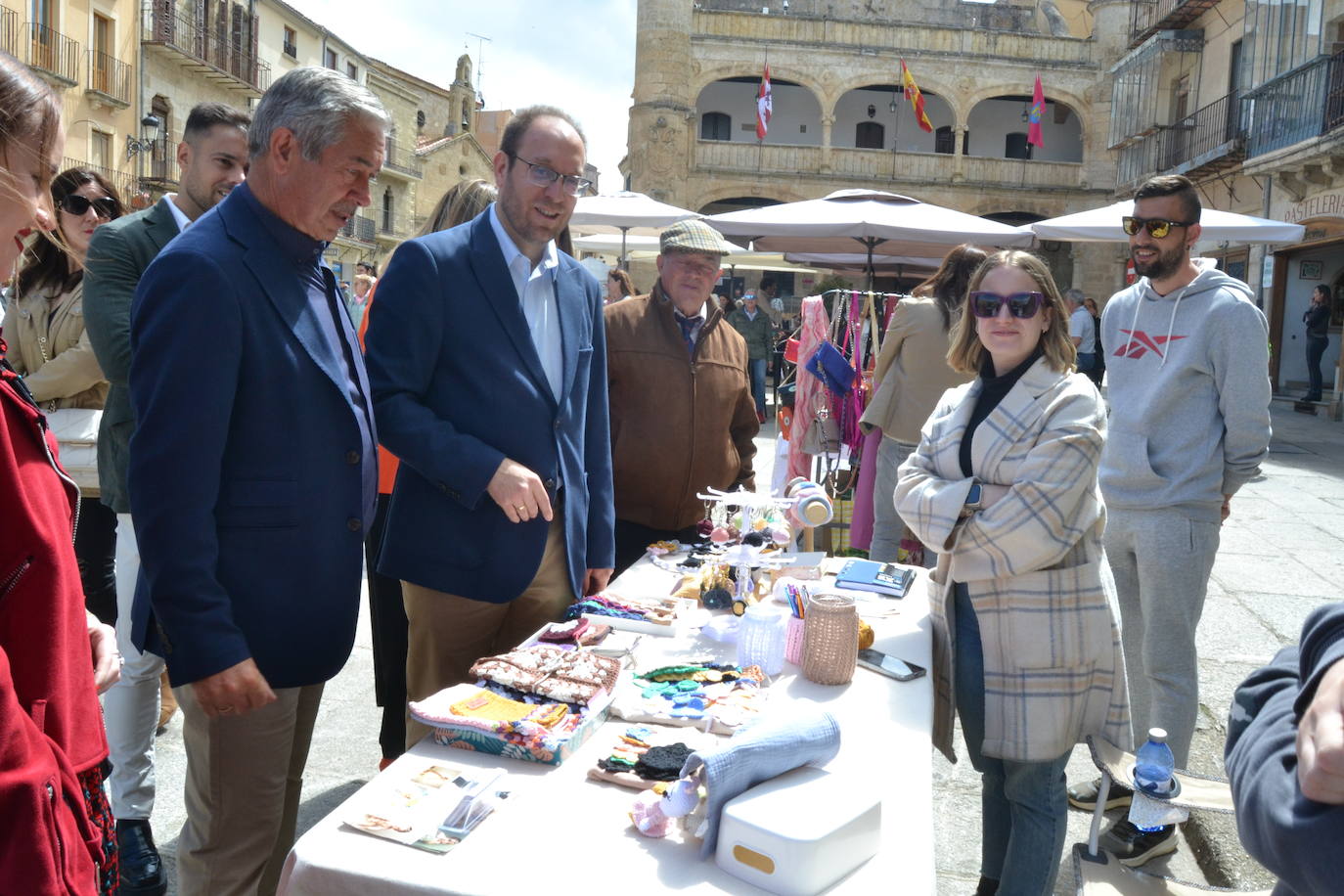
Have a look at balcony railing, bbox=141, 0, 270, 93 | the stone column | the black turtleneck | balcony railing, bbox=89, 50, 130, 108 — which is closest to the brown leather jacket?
the black turtleneck

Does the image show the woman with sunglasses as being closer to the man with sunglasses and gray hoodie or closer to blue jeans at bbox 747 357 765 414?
the man with sunglasses and gray hoodie

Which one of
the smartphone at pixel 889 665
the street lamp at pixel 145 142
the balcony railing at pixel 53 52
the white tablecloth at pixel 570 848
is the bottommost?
the white tablecloth at pixel 570 848

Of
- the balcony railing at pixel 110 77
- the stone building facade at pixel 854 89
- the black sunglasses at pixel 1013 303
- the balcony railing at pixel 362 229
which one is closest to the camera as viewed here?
the black sunglasses at pixel 1013 303

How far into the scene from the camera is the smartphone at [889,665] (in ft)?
7.81

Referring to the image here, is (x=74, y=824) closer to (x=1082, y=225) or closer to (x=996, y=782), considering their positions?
(x=996, y=782)

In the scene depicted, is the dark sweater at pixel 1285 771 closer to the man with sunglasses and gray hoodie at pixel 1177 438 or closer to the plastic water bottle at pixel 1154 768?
the plastic water bottle at pixel 1154 768

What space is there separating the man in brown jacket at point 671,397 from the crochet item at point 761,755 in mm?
1894

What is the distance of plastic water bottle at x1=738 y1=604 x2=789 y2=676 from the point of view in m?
2.35

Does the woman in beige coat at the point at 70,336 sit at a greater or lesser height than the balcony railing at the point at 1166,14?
lesser

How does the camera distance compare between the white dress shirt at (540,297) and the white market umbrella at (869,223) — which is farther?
the white market umbrella at (869,223)

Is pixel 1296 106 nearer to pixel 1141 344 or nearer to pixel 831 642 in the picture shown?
pixel 1141 344

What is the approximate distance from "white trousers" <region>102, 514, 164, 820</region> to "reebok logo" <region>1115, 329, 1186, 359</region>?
3282 mm

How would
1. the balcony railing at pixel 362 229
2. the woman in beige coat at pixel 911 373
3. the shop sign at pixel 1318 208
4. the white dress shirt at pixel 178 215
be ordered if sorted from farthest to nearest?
the balcony railing at pixel 362 229
the shop sign at pixel 1318 208
the woman in beige coat at pixel 911 373
the white dress shirt at pixel 178 215

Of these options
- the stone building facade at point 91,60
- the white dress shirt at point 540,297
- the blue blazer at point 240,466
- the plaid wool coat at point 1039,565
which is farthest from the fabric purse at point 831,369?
the stone building facade at point 91,60
